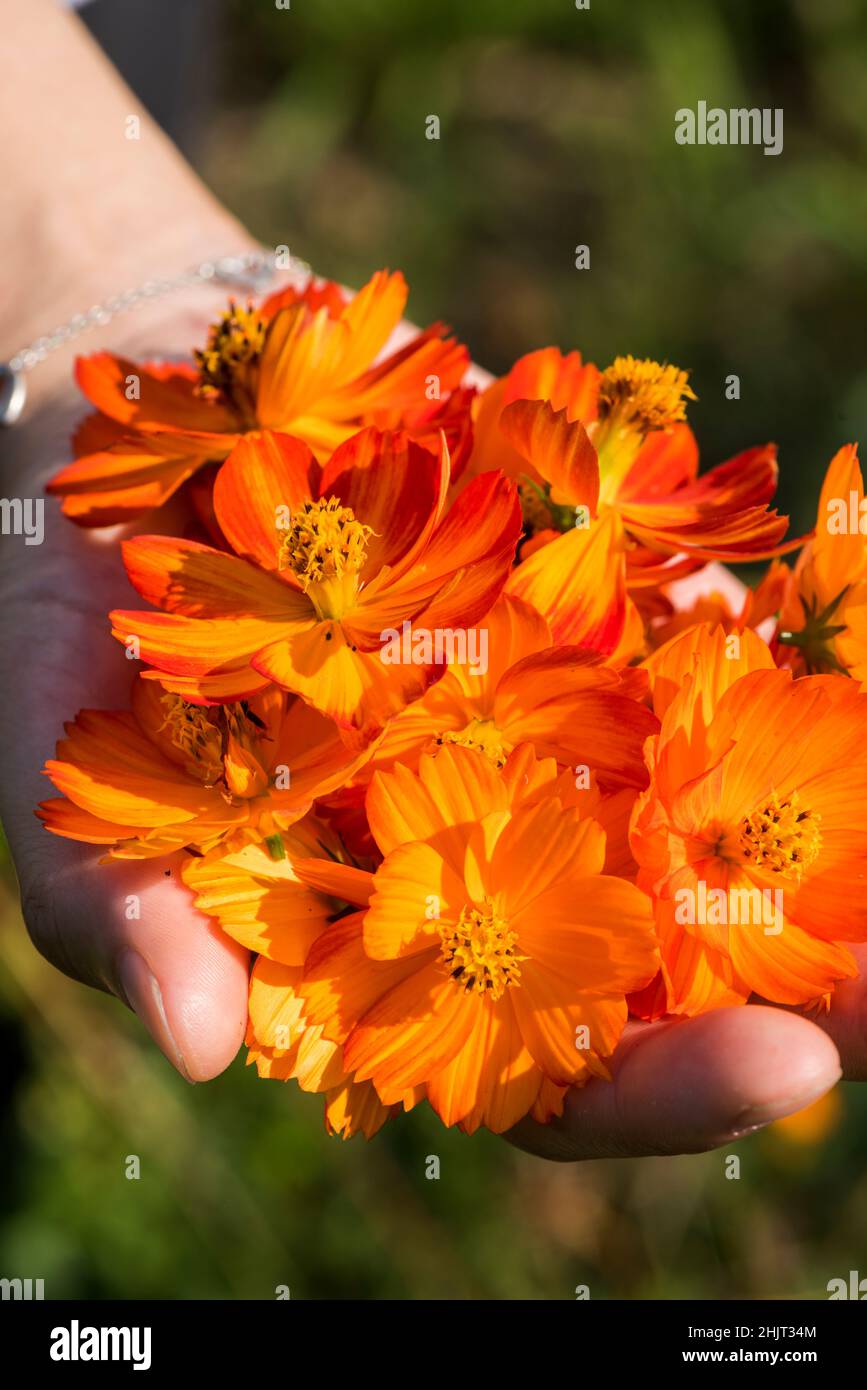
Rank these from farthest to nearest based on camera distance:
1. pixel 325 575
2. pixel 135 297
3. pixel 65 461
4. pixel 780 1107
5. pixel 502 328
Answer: pixel 502 328, pixel 135 297, pixel 65 461, pixel 325 575, pixel 780 1107

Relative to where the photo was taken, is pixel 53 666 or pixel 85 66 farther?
pixel 85 66

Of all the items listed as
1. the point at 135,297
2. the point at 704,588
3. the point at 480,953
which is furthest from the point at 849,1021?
the point at 135,297

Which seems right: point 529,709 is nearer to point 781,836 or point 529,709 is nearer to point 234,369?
point 781,836

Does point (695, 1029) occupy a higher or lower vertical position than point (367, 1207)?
higher

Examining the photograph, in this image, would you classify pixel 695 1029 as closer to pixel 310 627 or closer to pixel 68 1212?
pixel 310 627

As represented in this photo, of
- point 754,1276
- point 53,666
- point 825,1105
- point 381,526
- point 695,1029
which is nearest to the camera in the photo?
point 695,1029

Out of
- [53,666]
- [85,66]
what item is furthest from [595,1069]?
[85,66]
